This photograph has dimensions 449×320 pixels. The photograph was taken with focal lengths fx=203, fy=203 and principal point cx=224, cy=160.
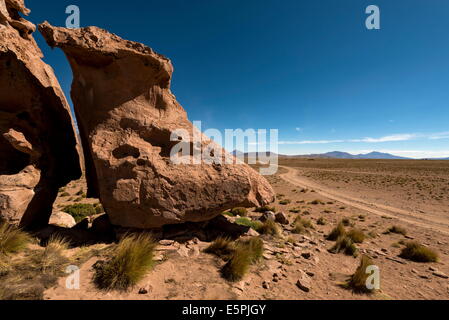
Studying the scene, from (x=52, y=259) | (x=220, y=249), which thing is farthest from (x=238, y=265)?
(x=52, y=259)

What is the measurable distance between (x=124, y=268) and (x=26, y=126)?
19.1ft

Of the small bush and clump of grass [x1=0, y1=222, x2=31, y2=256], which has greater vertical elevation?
clump of grass [x1=0, y1=222, x2=31, y2=256]

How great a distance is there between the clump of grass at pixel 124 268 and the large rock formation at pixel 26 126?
3651 mm

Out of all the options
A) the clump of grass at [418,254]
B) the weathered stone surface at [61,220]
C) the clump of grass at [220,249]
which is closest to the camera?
the clump of grass at [220,249]

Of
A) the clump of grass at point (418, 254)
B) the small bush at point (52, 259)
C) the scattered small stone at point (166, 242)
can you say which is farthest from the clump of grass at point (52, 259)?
the clump of grass at point (418, 254)

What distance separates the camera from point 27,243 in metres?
5.26

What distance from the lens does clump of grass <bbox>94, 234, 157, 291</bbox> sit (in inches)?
158

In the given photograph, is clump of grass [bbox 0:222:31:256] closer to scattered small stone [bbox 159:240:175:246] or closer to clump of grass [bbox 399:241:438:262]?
scattered small stone [bbox 159:240:175:246]

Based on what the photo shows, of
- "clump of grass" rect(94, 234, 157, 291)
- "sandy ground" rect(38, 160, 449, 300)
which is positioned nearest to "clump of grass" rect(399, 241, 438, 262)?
"sandy ground" rect(38, 160, 449, 300)

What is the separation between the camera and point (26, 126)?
21.2 ft

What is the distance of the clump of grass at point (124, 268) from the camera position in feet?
13.2

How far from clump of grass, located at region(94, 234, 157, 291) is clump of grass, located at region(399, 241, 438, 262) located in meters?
8.84

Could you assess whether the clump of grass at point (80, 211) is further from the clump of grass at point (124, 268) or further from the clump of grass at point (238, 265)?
the clump of grass at point (238, 265)
